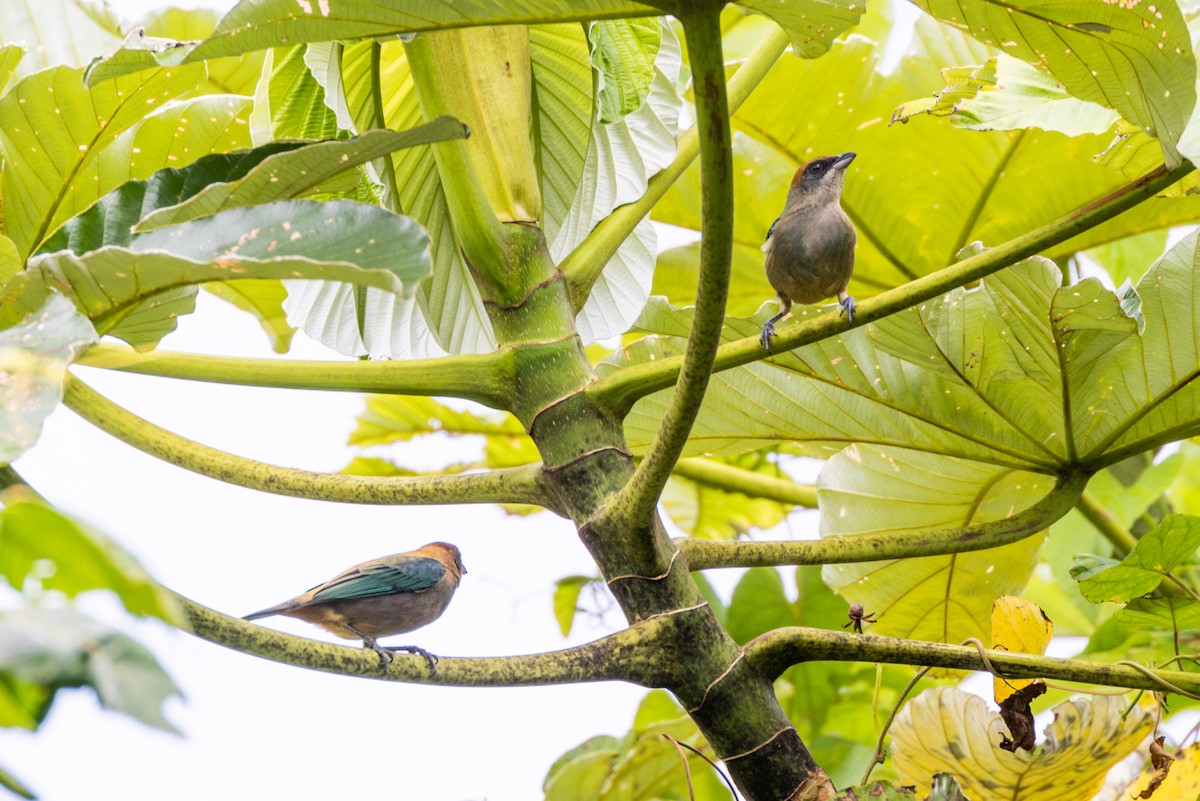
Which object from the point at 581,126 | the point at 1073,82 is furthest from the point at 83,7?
the point at 1073,82

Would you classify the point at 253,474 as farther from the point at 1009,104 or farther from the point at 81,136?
the point at 1009,104

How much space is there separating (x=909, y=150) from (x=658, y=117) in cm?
63

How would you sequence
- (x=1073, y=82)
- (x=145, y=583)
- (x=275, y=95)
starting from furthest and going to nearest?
(x=275, y=95), (x=1073, y=82), (x=145, y=583)

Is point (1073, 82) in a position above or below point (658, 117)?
below

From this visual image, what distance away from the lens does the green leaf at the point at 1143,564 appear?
0.93m

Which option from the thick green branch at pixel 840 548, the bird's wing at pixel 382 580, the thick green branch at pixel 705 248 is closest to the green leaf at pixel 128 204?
the thick green branch at pixel 705 248

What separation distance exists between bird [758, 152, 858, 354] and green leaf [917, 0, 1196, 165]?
2.29 ft

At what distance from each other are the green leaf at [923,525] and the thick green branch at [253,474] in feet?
1.99

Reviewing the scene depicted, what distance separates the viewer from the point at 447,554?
1.53 meters

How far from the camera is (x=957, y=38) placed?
1596 mm

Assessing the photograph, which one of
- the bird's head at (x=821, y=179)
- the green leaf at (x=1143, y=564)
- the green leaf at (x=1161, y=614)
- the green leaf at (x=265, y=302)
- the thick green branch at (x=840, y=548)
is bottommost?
the green leaf at (x=1161, y=614)

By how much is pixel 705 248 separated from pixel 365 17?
0.25 metres

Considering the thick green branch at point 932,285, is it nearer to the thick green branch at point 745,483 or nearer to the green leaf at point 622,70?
the green leaf at point 622,70

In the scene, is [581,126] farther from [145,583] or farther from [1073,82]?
[145,583]
